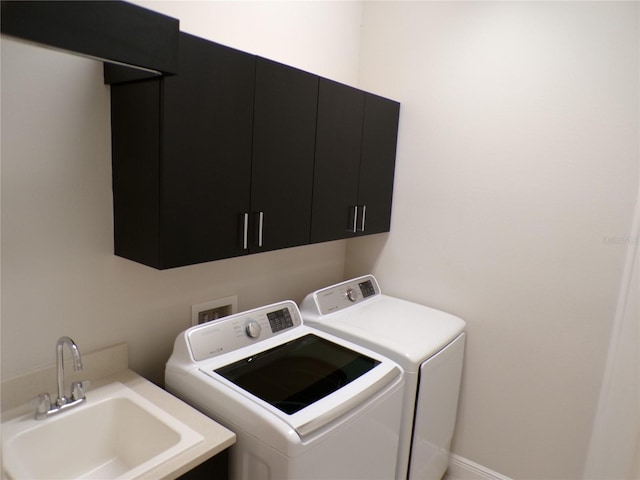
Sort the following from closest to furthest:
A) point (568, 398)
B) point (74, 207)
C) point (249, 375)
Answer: point (74, 207) → point (249, 375) → point (568, 398)

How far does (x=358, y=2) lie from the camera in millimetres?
2375

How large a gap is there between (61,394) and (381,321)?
4.41 feet

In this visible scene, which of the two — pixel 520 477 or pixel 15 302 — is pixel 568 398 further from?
pixel 15 302

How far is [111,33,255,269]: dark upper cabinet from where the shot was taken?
126 cm

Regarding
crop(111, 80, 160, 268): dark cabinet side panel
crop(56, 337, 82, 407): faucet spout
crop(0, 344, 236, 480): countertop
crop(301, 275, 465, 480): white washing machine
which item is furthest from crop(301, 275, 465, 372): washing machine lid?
crop(56, 337, 82, 407): faucet spout

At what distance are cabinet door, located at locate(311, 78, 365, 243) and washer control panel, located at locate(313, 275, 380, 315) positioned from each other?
1.05 feet

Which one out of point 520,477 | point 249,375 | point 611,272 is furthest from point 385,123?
point 520,477

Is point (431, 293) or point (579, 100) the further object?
point (431, 293)

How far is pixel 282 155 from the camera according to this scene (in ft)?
5.33

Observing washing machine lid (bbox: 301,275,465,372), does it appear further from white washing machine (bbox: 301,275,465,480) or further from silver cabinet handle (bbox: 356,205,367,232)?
silver cabinet handle (bbox: 356,205,367,232)

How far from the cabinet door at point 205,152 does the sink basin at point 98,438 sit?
519mm

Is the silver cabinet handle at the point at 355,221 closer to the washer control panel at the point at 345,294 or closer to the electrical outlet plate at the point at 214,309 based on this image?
the washer control panel at the point at 345,294

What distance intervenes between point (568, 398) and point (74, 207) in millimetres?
2278

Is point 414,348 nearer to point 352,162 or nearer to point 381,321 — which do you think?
point 381,321
